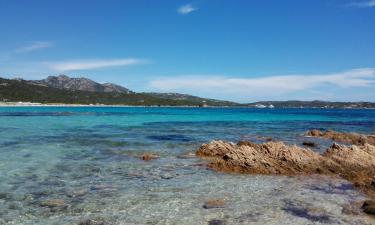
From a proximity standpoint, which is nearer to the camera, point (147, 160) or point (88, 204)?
A: point (88, 204)

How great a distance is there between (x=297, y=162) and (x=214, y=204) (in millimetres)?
9396

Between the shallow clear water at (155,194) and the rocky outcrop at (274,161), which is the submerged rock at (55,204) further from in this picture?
the rocky outcrop at (274,161)

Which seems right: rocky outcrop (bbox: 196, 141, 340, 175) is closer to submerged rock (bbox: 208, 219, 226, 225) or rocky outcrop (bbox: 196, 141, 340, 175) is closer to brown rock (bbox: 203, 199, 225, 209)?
brown rock (bbox: 203, 199, 225, 209)

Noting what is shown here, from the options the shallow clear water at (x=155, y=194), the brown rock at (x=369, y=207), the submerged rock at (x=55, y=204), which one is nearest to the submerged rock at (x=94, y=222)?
the shallow clear water at (x=155, y=194)

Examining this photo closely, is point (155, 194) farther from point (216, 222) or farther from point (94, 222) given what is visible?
point (216, 222)

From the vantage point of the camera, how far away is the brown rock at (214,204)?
1486 centimetres

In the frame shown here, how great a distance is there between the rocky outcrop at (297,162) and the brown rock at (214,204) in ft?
21.9

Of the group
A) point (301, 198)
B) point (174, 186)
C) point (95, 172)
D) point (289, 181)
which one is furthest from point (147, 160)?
point (301, 198)

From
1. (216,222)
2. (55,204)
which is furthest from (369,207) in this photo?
(55,204)

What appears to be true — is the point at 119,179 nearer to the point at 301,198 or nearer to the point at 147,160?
the point at 147,160

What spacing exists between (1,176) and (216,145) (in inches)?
547

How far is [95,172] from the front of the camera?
21.3m

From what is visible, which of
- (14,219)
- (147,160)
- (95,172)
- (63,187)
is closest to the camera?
(14,219)

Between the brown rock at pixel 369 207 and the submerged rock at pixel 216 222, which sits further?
the brown rock at pixel 369 207
